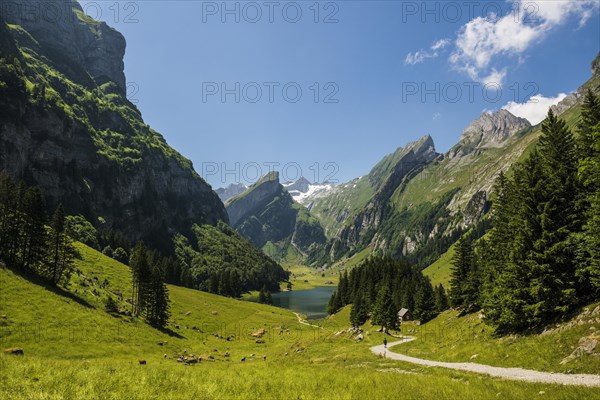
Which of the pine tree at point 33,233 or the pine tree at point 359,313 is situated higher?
the pine tree at point 33,233

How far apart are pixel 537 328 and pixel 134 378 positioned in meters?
35.2

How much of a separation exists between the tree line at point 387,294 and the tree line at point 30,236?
73.3m

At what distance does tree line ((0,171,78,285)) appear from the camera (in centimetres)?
6894

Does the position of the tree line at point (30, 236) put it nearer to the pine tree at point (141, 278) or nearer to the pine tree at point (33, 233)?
the pine tree at point (33, 233)

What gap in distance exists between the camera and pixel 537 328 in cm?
3167

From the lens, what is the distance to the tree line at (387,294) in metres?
75.9

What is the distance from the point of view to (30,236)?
2785 inches

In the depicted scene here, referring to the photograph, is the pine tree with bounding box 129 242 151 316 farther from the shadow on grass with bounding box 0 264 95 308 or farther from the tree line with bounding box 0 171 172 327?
the shadow on grass with bounding box 0 264 95 308

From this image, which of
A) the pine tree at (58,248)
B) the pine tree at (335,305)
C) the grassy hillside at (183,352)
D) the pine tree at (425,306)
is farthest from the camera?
the pine tree at (335,305)

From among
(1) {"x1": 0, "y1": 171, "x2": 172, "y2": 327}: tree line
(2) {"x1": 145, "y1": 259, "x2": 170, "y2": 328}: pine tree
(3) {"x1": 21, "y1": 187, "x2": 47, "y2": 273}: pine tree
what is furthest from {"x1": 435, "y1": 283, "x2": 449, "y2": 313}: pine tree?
(3) {"x1": 21, "y1": 187, "x2": 47, "y2": 273}: pine tree

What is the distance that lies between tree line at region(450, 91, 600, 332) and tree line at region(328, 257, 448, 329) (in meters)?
39.3

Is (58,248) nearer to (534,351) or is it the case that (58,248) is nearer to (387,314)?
(387,314)

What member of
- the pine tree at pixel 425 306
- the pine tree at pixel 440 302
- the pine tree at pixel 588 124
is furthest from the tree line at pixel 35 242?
the pine tree at pixel 588 124

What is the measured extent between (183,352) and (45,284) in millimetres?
31746
